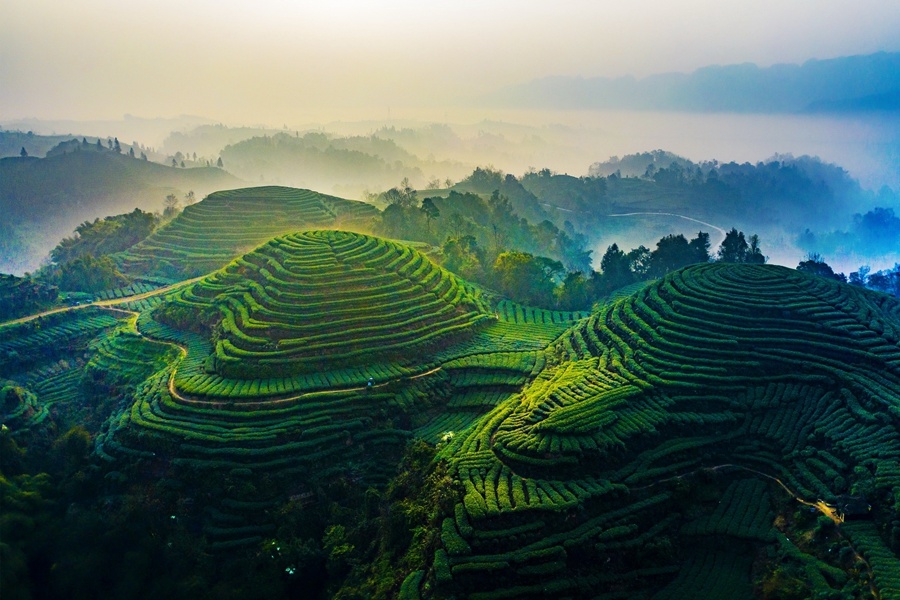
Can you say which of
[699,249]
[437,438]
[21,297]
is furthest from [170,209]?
[437,438]

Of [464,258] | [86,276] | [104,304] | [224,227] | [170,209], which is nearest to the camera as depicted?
[104,304]

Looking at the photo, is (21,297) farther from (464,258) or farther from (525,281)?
(525,281)

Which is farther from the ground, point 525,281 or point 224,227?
point 224,227

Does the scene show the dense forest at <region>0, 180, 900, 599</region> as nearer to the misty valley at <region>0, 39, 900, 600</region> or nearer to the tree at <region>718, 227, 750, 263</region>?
the misty valley at <region>0, 39, 900, 600</region>

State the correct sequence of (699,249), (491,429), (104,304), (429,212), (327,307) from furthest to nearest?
(429,212) → (699,249) → (104,304) → (327,307) → (491,429)

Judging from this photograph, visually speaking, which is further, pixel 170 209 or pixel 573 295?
pixel 170 209

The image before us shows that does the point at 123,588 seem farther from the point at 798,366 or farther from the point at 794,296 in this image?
the point at 794,296

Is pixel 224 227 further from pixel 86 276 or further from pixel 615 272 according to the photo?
pixel 615 272
